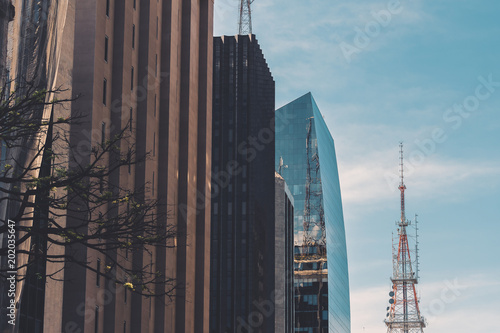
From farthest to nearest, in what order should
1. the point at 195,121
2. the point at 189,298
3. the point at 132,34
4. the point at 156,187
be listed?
the point at 195,121, the point at 189,298, the point at 156,187, the point at 132,34

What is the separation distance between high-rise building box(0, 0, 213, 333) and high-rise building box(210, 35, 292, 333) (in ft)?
244

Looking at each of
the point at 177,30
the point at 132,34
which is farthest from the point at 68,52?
the point at 177,30

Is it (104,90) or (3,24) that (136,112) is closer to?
(104,90)

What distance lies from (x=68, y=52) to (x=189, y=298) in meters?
30.4

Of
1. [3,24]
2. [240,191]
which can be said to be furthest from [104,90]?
[240,191]

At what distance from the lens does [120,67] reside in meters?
60.5

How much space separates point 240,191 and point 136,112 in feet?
319

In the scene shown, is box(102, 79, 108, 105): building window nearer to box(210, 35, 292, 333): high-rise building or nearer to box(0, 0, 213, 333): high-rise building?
box(0, 0, 213, 333): high-rise building

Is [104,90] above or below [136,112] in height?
below

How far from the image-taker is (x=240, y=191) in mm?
162625

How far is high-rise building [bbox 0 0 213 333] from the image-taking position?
49750mm

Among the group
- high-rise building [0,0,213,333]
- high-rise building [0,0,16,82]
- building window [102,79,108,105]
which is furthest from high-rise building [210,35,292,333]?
high-rise building [0,0,16,82]

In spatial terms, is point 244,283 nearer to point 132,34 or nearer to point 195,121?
point 195,121

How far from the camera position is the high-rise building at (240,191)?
15662 centimetres
